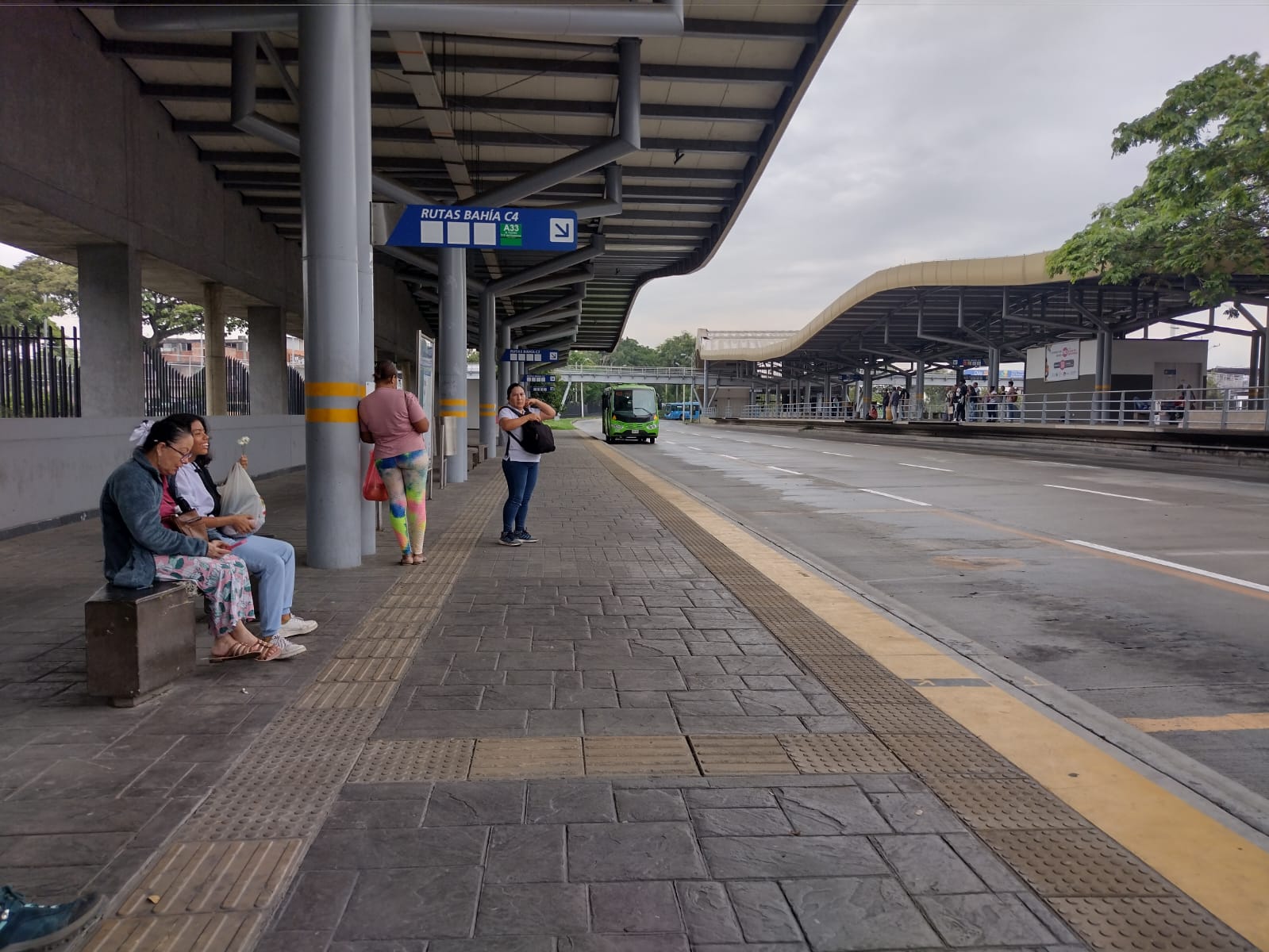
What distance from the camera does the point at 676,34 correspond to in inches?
395

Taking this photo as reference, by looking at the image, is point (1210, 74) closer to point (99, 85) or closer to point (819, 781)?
point (99, 85)

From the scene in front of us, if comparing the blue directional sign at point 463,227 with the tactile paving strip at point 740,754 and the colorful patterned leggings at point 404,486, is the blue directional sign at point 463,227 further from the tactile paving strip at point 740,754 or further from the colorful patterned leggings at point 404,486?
the tactile paving strip at point 740,754

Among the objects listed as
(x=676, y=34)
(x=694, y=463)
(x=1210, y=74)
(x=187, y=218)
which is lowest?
(x=694, y=463)

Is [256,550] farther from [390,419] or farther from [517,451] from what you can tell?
[517,451]

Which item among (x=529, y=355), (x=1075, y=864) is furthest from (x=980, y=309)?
(x=1075, y=864)

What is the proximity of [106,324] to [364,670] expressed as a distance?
31.8ft

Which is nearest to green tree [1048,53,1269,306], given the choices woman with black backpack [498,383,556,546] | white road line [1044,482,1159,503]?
white road line [1044,482,1159,503]

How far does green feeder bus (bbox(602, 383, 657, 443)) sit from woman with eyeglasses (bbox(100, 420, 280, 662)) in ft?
113

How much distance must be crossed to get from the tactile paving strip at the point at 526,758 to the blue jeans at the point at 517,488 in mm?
5473

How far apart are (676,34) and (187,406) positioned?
1064 centimetres

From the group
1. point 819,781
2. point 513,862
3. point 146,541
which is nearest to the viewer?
point 513,862

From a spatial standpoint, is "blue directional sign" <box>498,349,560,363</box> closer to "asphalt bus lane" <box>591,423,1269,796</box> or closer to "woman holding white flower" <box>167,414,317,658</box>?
"asphalt bus lane" <box>591,423,1269,796</box>

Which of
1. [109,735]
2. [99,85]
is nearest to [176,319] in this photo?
[99,85]

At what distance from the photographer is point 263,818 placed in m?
3.20
